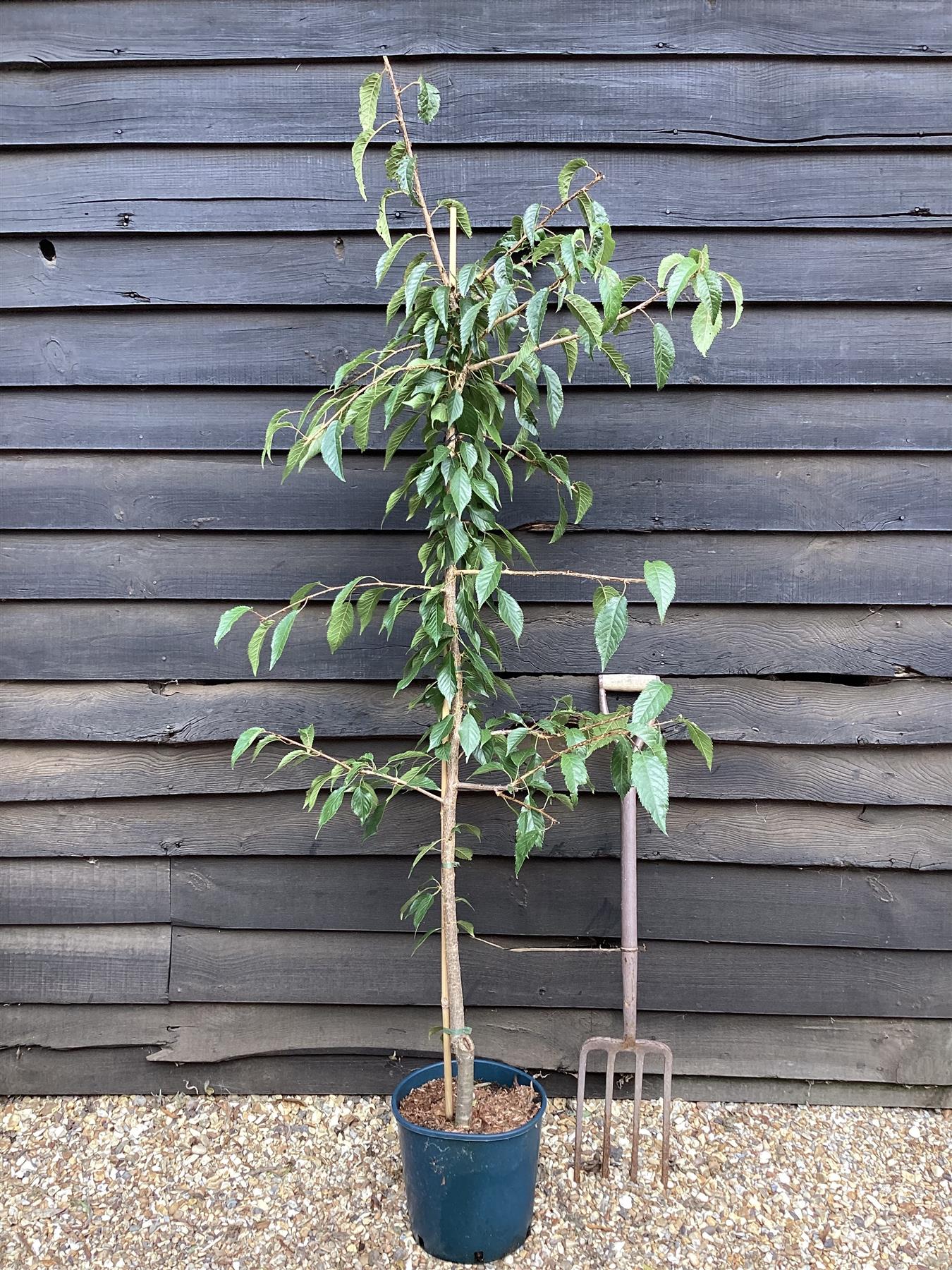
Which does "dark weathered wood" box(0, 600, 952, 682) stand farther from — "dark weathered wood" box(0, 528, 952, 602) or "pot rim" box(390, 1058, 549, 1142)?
"pot rim" box(390, 1058, 549, 1142)

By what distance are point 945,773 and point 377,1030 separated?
1.36 meters

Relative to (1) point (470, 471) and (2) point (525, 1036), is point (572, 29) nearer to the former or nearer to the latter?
(1) point (470, 471)

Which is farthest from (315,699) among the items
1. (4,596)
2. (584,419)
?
(584,419)

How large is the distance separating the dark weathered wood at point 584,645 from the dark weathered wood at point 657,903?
1.43 ft

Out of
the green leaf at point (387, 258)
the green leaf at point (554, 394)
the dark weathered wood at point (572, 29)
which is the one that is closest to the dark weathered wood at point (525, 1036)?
the green leaf at point (554, 394)

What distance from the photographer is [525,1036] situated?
5.70 ft

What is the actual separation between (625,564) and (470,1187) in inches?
46.7

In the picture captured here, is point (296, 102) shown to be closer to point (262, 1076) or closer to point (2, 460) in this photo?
point (2, 460)

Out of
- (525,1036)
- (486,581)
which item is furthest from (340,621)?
(525,1036)

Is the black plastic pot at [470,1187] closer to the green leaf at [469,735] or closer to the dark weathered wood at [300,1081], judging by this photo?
the dark weathered wood at [300,1081]

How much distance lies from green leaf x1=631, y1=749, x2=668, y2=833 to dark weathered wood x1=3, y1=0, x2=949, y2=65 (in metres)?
1.47

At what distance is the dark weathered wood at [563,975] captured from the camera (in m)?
1.71

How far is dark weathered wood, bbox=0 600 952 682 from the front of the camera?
66.4 inches

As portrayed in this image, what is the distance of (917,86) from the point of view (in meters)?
1.62
